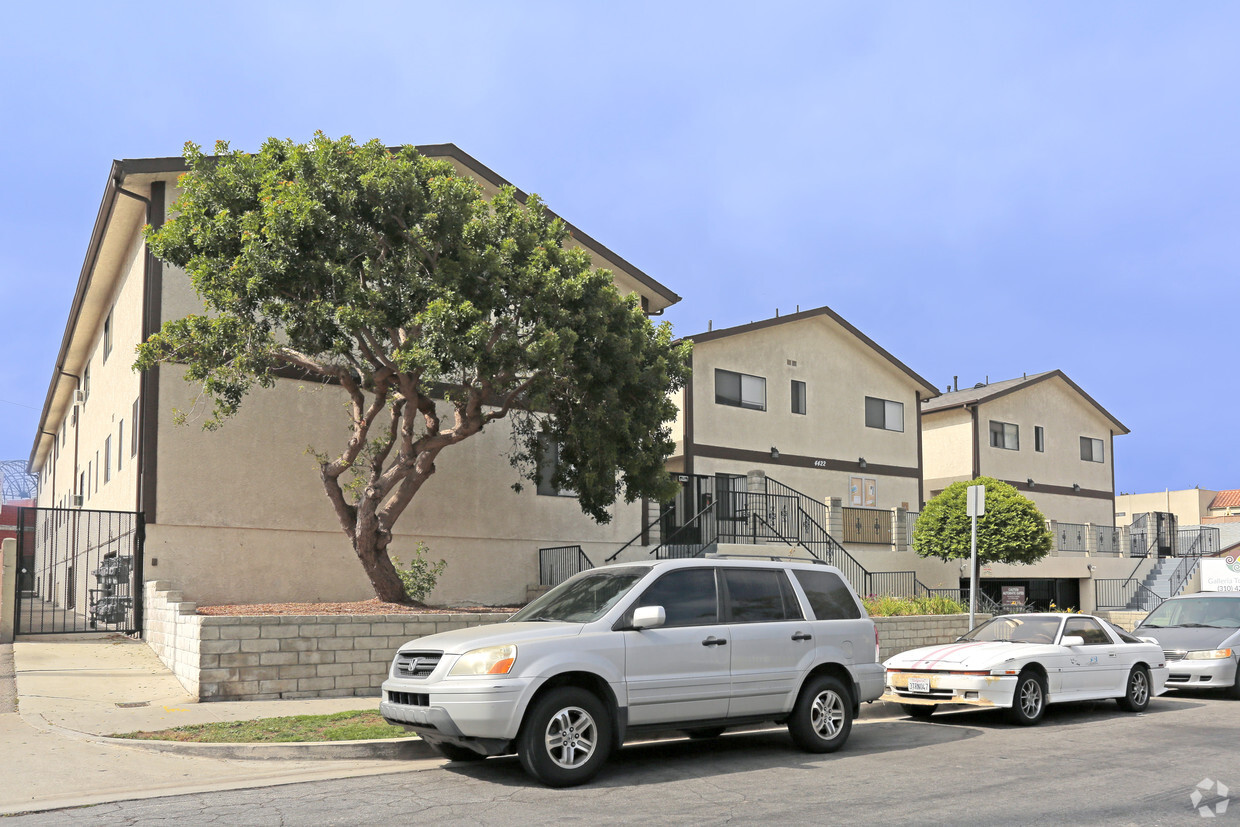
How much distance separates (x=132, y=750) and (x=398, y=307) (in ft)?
22.4

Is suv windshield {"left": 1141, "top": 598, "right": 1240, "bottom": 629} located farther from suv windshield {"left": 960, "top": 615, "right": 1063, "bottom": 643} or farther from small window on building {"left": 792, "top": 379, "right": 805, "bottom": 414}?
small window on building {"left": 792, "top": 379, "right": 805, "bottom": 414}

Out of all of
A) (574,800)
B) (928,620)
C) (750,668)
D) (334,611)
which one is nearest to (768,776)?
(750,668)

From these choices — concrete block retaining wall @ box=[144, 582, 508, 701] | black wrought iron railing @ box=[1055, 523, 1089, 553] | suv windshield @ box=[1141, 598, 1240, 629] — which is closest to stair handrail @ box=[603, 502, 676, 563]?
concrete block retaining wall @ box=[144, 582, 508, 701]

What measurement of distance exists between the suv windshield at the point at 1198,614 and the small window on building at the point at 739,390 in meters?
12.5

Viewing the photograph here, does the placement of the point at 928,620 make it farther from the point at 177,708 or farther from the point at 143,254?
the point at 143,254

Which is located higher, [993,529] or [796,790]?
[993,529]

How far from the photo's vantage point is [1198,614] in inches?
666

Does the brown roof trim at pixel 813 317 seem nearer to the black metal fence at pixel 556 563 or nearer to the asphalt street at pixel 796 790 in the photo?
the black metal fence at pixel 556 563

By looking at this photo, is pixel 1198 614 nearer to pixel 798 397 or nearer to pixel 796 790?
pixel 796 790

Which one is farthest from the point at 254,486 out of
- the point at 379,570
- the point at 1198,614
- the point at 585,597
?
the point at 1198,614

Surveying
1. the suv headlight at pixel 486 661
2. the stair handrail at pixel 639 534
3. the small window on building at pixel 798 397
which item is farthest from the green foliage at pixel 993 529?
the suv headlight at pixel 486 661

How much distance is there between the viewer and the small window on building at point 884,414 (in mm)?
31766

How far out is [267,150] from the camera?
15.4 m

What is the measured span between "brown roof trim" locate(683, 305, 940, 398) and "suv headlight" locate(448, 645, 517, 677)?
1812cm
